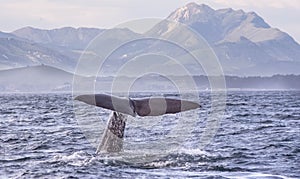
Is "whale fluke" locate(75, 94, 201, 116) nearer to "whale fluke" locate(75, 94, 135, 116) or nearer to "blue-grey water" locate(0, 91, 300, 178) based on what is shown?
"whale fluke" locate(75, 94, 135, 116)

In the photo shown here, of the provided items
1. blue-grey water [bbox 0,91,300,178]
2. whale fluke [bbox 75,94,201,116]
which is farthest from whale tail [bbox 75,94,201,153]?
blue-grey water [bbox 0,91,300,178]

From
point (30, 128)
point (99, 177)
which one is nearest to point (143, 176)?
point (99, 177)

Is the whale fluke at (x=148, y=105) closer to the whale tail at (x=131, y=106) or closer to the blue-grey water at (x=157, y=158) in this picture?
the whale tail at (x=131, y=106)

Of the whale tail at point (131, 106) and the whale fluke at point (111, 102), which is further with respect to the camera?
the whale tail at point (131, 106)

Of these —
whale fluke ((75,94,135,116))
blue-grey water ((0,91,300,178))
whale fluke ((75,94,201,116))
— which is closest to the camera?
whale fluke ((75,94,135,116))

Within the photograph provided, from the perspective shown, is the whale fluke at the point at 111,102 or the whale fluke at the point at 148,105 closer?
the whale fluke at the point at 111,102

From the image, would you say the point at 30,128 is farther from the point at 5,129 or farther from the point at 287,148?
the point at 287,148

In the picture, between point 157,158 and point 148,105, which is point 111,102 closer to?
point 148,105

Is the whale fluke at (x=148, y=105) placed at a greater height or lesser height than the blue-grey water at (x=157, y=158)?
greater

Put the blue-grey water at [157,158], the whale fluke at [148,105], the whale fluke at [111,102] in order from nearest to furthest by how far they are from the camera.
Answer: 1. the whale fluke at [111,102]
2. the whale fluke at [148,105]
3. the blue-grey water at [157,158]

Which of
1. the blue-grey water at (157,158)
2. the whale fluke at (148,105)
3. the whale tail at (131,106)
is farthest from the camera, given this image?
the blue-grey water at (157,158)

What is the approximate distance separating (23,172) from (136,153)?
150 inches

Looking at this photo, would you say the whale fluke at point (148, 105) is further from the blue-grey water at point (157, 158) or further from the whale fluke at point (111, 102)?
the blue-grey water at point (157, 158)

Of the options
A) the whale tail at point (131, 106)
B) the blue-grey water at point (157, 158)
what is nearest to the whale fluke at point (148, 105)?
the whale tail at point (131, 106)
